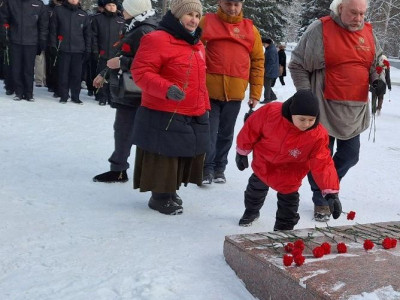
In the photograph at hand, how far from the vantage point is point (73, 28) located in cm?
919

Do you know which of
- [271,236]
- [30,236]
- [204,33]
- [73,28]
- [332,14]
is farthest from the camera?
[73,28]

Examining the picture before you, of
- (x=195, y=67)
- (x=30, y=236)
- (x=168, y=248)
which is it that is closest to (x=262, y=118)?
(x=195, y=67)

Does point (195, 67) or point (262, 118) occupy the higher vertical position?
point (195, 67)

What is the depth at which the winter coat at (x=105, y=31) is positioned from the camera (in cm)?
925

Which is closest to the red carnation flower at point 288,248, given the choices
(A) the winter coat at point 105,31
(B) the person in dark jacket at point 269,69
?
(A) the winter coat at point 105,31

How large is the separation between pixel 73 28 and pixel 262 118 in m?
6.43

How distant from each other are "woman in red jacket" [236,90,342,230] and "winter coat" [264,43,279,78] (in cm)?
993

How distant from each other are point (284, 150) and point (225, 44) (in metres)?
1.55

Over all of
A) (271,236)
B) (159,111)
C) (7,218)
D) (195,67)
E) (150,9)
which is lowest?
(7,218)

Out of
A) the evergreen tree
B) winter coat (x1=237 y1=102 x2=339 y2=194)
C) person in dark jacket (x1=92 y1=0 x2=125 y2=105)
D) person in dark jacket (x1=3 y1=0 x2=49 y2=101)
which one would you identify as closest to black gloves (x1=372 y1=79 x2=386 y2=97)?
winter coat (x1=237 y1=102 x2=339 y2=194)

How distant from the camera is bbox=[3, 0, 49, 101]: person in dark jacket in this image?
334 inches

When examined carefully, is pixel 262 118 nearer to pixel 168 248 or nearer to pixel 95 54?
pixel 168 248

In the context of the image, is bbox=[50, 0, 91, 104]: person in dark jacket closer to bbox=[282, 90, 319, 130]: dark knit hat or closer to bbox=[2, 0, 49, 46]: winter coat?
bbox=[2, 0, 49, 46]: winter coat

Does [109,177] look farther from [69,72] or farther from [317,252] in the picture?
[69,72]
